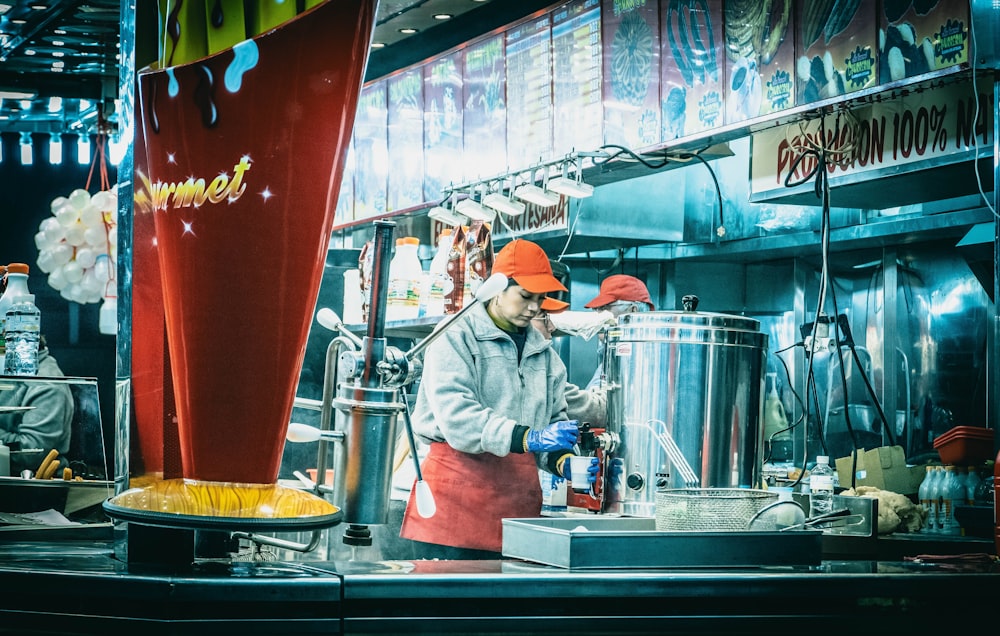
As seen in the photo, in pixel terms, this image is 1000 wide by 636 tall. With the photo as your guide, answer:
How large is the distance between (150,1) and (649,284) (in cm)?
505

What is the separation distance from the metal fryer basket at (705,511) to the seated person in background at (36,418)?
5.13ft

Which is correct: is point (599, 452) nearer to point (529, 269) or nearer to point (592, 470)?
point (592, 470)

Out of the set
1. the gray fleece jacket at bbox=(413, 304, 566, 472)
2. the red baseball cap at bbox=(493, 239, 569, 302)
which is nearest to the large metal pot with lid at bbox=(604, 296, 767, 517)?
the gray fleece jacket at bbox=(413, 304, 566, 472)

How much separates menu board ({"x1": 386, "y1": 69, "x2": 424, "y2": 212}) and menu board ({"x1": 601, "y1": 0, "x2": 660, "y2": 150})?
5.58ft

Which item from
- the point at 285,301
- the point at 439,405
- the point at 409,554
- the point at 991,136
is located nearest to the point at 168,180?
the point at 285,301

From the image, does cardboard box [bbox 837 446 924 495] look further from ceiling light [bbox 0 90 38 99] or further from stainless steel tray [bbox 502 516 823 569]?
ceiling light [bbox 0 90 38 99]

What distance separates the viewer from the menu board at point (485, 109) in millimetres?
5727

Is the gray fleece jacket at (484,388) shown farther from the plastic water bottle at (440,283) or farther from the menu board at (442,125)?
the menu board at (442,125)

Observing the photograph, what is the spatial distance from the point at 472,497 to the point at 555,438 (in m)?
0.48

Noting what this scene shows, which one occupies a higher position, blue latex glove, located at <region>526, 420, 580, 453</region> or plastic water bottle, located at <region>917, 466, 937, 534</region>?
blue latex glove, located at <region>526, 420, 580, 453</region>

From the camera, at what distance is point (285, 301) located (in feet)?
5.37

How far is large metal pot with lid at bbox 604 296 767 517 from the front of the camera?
9.67 ft

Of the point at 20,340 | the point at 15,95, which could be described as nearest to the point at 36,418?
the point at 20,340

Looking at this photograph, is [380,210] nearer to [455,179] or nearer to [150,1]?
[455,179]
